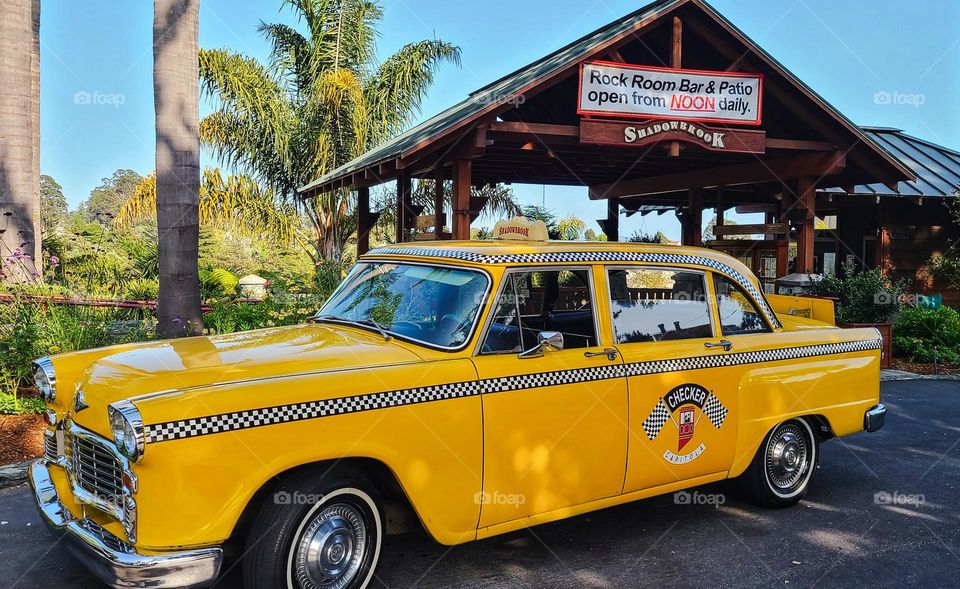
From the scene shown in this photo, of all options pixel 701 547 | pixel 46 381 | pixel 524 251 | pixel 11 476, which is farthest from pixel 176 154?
pixel 701 547

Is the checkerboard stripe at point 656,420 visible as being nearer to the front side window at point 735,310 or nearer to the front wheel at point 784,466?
the front side window at point 735,310

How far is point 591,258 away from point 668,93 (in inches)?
277

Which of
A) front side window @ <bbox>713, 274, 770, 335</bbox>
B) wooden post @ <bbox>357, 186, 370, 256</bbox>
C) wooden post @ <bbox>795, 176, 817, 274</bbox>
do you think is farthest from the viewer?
wooden post @ <bbox>357, 186, 370, 256</bbox>

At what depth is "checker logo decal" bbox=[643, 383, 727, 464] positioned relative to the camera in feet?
15.0

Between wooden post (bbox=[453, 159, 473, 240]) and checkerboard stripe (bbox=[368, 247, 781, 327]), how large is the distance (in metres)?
5.37

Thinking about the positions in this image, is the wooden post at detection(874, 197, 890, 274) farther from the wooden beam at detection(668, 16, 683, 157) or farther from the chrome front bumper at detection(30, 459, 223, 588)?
the chrome front bumper at detection(30, 459, 223, 588)

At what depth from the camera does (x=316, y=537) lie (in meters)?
3.48

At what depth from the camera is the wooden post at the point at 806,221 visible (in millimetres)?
12344

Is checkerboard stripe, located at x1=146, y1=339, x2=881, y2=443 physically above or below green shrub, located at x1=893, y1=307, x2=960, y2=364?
above

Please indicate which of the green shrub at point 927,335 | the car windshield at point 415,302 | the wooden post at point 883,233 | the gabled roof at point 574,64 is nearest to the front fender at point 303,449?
the car windshield at point 415,302

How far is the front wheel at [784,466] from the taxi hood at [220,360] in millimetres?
2791

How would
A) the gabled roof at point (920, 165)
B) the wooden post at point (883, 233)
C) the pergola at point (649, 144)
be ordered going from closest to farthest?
the pergola at point (649, 144) < the gabled roof at point (920, 165) < the wooden post at point (883, 233)

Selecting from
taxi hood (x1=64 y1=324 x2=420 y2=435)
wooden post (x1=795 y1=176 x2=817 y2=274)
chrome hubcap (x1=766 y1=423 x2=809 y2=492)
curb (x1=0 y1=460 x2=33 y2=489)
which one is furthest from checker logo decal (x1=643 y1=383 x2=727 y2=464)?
wooden post (x1=795 y1=176 x2=817 y2=274)

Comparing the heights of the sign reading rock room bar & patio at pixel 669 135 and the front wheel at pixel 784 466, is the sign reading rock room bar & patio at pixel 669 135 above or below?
above
